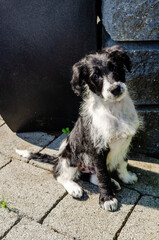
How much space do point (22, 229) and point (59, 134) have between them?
5.83 ft

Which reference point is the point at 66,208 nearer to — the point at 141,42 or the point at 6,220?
the point at 6,220

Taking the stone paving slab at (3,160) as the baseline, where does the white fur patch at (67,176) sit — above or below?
above

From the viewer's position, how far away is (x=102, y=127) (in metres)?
2.84

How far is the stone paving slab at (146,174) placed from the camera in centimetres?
321

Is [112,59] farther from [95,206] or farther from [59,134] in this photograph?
[59,134]

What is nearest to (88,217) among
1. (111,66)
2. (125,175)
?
(125,175)

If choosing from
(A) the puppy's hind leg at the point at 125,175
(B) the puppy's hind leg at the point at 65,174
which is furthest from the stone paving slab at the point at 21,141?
(A) the puppy's hind leg at the point at 125,175

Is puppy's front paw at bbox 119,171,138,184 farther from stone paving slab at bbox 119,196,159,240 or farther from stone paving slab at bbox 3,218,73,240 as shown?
stone paving slab at bbox 3,218,73,240

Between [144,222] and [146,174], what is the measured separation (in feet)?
2.43

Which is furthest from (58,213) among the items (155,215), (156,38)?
(156,38)

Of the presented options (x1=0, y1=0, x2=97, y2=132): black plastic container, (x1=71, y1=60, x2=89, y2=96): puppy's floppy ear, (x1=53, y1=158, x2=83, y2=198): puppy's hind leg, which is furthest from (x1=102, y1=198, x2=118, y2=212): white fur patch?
(x1=0, y1=0, x2=97, y2=132): black plastic container

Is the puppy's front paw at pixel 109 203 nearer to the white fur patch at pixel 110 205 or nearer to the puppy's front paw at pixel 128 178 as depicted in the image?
the white fur patch at pixel 110 205

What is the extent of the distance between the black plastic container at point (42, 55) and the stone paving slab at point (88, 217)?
1436mm

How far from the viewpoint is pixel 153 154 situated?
3.75 meters
